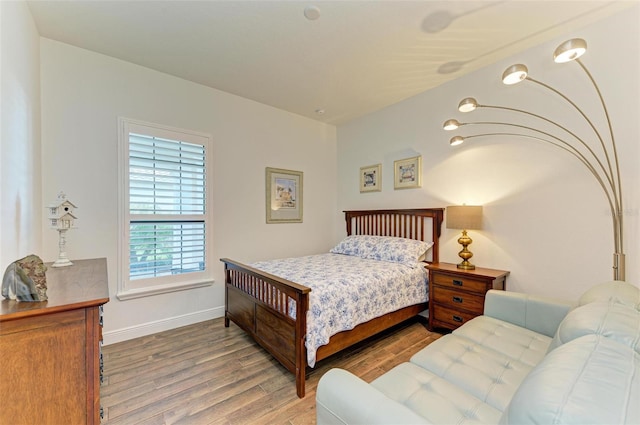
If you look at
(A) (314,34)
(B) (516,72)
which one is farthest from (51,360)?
(B) (516,72)

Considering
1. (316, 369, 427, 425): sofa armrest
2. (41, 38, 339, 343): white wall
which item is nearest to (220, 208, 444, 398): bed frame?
(41, 38, 339, 343): white wall

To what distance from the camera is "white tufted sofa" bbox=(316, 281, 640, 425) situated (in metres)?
0.62

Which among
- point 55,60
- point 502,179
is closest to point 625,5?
point 502,179

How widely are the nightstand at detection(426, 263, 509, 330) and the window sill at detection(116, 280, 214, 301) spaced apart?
8.65 ft

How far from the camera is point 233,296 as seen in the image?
2850mm

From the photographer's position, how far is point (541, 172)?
2.45m

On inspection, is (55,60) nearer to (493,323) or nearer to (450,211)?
(450,211)

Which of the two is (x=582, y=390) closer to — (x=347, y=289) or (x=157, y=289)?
(x=347, y=289)

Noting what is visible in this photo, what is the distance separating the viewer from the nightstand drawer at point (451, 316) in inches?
102

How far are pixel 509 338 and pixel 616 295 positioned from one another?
0.60 m

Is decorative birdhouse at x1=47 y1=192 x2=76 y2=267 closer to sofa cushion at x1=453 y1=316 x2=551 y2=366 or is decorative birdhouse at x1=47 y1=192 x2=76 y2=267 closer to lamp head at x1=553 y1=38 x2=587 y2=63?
sofa cushion at x1=453 y1=316 x2=551 y2=366

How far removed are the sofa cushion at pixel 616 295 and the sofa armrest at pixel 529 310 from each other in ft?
0.80

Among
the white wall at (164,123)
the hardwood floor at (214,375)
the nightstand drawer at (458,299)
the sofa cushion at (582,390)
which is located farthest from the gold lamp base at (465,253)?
the white wall at (164,123)

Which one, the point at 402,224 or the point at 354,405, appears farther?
the point at 402,224
